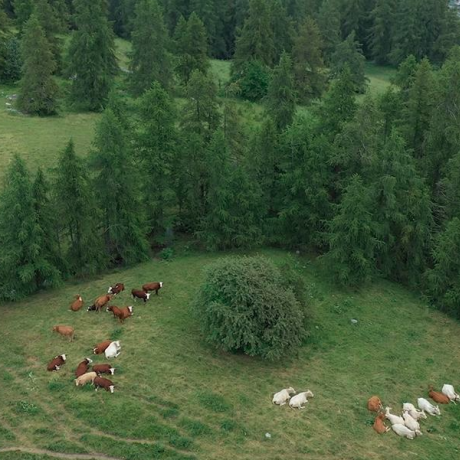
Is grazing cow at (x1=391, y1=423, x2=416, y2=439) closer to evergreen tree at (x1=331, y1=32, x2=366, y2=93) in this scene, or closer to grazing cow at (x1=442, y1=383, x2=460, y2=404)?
grazing cow at (x1=442, y1=383, x2=460, y2=404)

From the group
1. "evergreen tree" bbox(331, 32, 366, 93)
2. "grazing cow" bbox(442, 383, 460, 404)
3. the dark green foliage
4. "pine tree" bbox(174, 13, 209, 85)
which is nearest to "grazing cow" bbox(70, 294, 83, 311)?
"grazing cow" bbox(442, 383, 460, 404)

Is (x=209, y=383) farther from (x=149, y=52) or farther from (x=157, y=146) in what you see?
(x=149, y=52)

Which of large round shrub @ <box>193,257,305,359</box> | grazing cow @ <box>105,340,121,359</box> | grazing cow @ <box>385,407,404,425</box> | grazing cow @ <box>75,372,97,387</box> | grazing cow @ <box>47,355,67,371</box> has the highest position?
large round shrub @ <box>193,257,305,359</box>

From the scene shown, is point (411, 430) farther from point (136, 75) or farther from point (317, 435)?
point (136, 75)

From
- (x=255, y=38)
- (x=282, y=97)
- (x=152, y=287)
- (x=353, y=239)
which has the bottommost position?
(x=152, y=287)

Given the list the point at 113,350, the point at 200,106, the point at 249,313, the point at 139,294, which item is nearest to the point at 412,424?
the point at 249,313

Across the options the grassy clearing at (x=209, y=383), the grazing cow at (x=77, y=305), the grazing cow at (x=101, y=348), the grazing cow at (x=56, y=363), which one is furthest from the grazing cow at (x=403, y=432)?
the grazing cow at (x=77, y=305)
